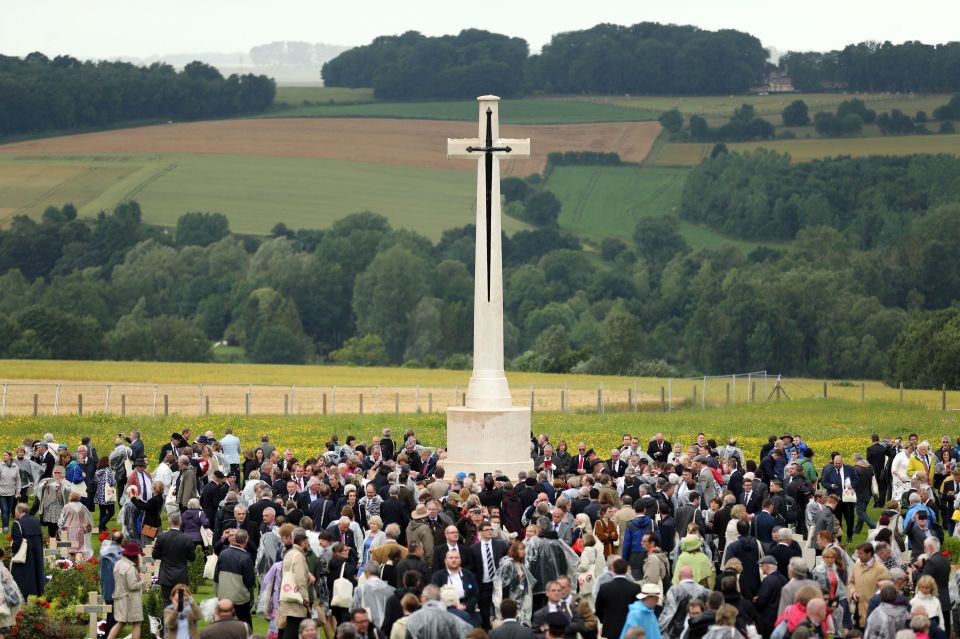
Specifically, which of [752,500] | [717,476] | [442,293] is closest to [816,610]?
[752,500]

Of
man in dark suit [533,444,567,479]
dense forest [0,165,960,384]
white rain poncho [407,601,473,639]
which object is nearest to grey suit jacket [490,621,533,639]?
white rain poncho [407,601,473,639]

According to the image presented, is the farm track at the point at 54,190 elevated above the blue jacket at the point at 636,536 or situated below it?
below

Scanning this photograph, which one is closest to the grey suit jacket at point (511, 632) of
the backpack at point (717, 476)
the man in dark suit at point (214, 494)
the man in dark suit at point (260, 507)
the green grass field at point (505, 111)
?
the man in dark suit at point (260, 507)

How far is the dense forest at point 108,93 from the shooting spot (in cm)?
17475

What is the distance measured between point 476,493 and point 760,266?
110302 millimetres

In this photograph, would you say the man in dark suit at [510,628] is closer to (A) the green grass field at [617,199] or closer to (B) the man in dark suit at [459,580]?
(B) the man in dark suit at [459,580]

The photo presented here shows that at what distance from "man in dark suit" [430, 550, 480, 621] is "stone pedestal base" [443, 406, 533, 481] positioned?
13403mm

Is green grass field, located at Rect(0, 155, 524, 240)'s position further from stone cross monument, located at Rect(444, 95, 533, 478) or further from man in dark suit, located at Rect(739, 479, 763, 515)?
man in dark suit, located at Rect(739, 479, 763, 515)

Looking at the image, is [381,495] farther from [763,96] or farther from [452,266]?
[763,96]

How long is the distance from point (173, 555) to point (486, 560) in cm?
364

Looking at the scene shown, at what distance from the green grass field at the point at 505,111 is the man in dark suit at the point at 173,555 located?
161 m

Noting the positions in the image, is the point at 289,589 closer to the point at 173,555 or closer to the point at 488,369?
the point at 173,555

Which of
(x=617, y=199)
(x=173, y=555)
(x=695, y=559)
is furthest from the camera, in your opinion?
(x=617, y=199)

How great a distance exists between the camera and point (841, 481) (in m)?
29.1
